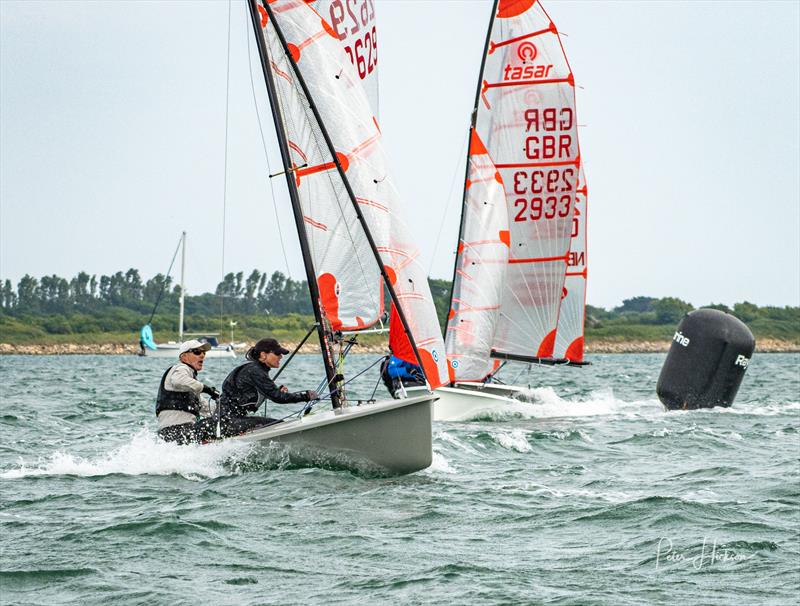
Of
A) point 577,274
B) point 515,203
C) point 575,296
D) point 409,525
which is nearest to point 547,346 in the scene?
point 575,296

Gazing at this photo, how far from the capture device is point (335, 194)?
40.7 feet

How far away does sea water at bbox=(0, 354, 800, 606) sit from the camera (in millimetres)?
7289

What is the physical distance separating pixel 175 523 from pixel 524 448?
6682mm

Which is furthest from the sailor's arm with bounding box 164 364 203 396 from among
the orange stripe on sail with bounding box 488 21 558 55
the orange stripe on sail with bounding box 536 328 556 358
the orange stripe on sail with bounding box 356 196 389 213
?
the orange stripe on sail with bounding box 488 21 558 55

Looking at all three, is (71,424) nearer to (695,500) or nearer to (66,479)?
(66,479)

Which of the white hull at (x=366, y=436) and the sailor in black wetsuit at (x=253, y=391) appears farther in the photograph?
the sailor in black wetsuit at (x=253, y=391)

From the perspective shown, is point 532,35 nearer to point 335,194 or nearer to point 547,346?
point 547,346

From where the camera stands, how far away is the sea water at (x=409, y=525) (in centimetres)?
729

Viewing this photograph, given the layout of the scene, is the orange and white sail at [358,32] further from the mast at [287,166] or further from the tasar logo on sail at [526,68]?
the tasar logo on sail at [526,68]

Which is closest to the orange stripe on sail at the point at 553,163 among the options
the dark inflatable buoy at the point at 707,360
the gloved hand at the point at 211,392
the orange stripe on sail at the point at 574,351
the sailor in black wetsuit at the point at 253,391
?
the dark inflatable buoy at the point at 707,360

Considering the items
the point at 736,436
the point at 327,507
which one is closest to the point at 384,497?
the point at 327,507

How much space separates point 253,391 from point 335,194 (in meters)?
2.36

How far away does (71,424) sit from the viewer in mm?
17812

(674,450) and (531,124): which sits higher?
(531,124)
